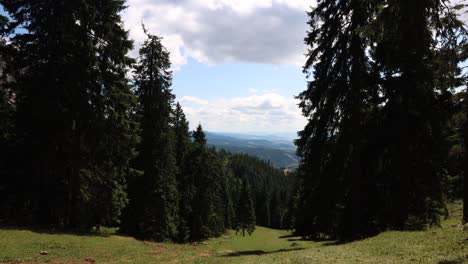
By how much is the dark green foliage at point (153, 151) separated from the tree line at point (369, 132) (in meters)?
14.8

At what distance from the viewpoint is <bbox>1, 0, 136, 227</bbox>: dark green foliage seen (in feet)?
70.7

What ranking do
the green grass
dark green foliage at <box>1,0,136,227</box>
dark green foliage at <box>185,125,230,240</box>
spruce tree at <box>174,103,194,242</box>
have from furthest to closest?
dark green foliage at <box>185,125,230,240</box> < spruce tree at <box>174,103,194,242</box> < dark green foliage at <box>1,0,136,227</box> < the green grass

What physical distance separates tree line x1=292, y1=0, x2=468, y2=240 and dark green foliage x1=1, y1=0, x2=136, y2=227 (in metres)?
12.4

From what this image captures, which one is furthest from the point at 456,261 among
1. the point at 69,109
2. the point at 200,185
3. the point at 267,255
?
the point at 200,185

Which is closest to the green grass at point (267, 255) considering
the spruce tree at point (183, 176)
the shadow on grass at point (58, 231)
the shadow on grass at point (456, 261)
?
the shadow on grass at point (456, 261)

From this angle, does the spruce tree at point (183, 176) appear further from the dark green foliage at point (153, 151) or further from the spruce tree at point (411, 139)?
the spruce tree at point (411, 139)

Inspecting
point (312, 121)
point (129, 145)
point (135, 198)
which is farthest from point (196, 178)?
point (312, 121)

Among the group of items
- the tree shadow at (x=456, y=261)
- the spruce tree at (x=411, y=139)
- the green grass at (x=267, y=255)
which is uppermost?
the spruce tree at (x=411, y=139)

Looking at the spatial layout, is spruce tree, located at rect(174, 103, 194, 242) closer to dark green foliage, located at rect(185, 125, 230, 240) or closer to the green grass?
dark green foliage, located at rect(185, 125, 230, 240)

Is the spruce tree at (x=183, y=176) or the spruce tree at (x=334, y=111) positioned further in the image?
the spruce tree at (x=183, y=176)

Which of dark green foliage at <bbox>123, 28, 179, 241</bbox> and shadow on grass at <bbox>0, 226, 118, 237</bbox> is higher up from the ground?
dark green foliage at <bbox>123, 28, 179, 241</bbox>

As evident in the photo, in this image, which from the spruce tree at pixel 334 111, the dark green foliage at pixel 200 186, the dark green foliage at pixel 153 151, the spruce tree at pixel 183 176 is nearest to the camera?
the spruce tree at pixel 334 111

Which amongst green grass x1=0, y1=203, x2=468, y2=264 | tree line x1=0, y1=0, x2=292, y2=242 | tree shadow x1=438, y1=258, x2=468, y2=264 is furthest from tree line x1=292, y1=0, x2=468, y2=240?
tree line x1=0, y1=0, x2=292, y2=242

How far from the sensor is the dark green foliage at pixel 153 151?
31.1 metres
